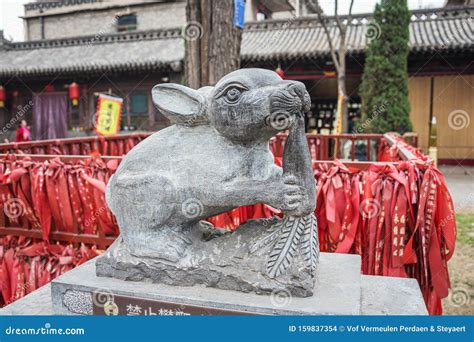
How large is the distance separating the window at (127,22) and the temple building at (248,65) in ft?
0.13

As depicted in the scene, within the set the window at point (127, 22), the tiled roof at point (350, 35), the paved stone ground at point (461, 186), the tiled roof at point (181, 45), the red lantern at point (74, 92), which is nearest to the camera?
the paved stone ground at point (461, 186)

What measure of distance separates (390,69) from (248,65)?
3.80 m

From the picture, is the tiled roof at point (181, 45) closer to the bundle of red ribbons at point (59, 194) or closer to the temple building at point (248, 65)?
the temple building at point (248, 65)

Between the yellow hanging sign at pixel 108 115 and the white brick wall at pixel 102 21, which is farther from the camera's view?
the white brick wall at pixel 102 21

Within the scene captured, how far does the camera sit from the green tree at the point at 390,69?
10.1m

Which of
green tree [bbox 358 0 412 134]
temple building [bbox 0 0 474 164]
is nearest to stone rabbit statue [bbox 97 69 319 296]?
green tree [bbox 358 0 412 134]

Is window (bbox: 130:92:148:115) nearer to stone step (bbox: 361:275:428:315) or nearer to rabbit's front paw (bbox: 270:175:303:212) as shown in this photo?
stone step (bbox: 361:275:428:315)

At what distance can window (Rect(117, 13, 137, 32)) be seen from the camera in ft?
59.7

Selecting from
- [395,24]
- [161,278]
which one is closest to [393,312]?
[161,278]

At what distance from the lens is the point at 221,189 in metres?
1.81

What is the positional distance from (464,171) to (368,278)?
31.6 ft

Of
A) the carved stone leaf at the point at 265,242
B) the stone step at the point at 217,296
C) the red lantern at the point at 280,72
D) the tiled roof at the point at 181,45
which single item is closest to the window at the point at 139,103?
the tiled roof at the point at 181,45

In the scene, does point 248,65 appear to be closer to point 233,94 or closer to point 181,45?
point 181,45

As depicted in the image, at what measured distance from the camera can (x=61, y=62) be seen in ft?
47.1
